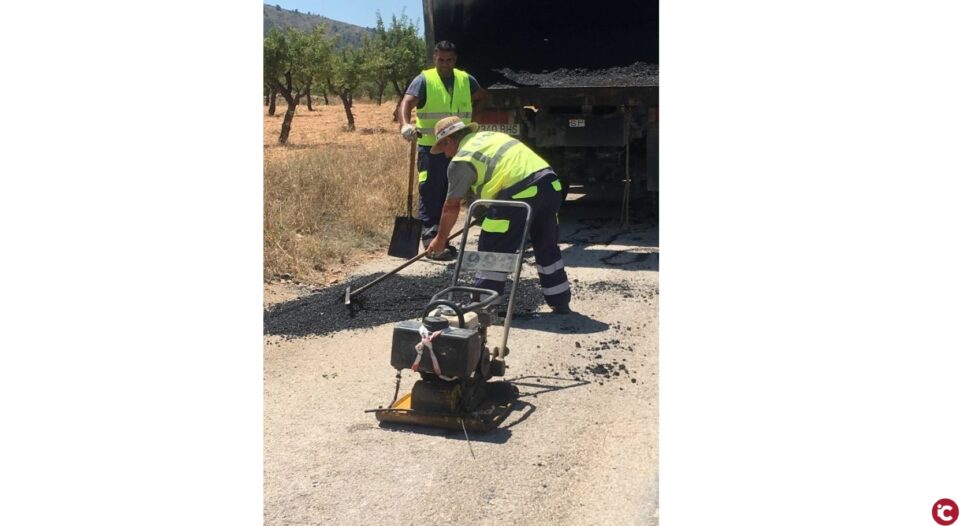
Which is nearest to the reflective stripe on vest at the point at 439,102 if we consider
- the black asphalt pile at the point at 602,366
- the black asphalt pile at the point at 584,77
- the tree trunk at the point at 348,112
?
the black asphalt pile at the point at 584,77

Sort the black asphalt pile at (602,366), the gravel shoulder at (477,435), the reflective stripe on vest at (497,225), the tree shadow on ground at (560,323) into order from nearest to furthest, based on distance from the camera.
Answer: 1. the gravel shoulder at (477,435)
2. the black asphalt pile at (602,366)
3. the reflective stripe on vest at (497,225)
4. the tree shadow on ground at (560,323)

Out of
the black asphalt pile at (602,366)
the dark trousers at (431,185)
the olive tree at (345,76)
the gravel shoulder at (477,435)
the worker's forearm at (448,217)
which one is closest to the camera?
the gravel shoulder at (477,435)

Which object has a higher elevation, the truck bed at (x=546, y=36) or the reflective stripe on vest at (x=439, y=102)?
the truck bed at (x=546, y=36)

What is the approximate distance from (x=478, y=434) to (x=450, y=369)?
0.30 meters

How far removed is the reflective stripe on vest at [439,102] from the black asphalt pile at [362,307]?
132 centimetres

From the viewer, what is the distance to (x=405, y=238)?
6.18m

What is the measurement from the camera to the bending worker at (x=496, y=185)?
461 cm

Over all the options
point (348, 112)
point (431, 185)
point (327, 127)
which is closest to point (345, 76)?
point (348, 112)

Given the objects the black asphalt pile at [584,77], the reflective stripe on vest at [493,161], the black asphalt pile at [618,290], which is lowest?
the black asphalt pile at [618,290]

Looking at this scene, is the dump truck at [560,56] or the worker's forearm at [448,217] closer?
the worker's forearm at [448,217]

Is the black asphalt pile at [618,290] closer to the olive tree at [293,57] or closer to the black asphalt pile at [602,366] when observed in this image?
the black asphalt pile at [602,366]

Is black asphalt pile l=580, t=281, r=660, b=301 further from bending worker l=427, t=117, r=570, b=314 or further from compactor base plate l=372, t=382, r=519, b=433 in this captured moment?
compactor base plate l=372, t=382, r=519, b=433

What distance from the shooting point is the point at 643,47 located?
7.63 meters

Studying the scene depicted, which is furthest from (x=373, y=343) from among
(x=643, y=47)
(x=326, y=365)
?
(x=643, y=47)
